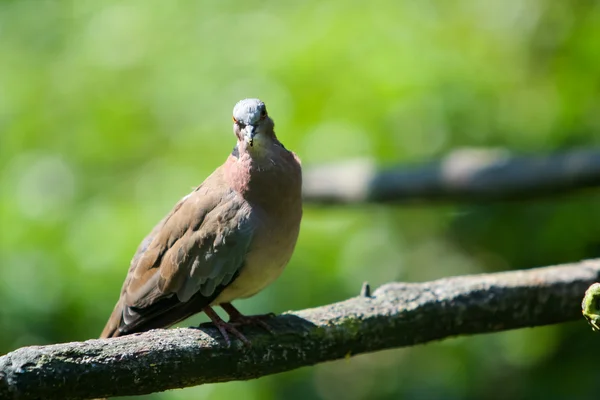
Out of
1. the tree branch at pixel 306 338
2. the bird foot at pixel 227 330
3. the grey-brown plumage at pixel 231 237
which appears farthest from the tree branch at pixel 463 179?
the bird foot at pixel 227 330

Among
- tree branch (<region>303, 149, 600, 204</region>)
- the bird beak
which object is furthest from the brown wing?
tree branch (<region>303, 149, 600, 204</region>)

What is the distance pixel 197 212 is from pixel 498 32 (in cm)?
448

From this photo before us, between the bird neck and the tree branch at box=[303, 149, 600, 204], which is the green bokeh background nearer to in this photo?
the tree branch at box=[303, 149, 600, 204]

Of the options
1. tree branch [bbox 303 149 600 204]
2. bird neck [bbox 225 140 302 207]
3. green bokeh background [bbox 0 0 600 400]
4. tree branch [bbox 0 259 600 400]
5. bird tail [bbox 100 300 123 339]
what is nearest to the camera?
tree branch [bbox 0 259 600 400]

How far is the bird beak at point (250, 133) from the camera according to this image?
308cm

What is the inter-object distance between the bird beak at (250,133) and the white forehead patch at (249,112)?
0.06 ft

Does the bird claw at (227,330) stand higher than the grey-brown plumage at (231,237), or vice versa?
the grey-brown plumage at (231,237)

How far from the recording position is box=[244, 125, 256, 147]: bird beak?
3.08 meters

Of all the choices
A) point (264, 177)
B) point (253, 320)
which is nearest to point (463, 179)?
point (264, 177)

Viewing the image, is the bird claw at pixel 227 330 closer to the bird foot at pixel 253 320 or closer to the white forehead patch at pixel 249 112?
the bird foot at pixel 253 320

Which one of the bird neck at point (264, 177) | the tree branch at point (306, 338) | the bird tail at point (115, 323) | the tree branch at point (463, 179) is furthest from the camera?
the tree branch at point (463, 179)

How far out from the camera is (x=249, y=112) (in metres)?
3.09

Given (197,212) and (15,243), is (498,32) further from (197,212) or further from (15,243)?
(197,212)

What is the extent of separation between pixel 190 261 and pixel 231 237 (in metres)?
0.19
